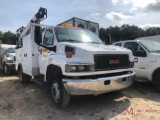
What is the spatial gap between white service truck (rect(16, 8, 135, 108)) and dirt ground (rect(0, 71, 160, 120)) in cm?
41

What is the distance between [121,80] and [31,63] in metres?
3.48

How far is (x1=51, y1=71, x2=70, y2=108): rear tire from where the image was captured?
4900mm

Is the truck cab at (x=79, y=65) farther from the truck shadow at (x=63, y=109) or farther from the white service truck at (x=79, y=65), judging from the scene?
the truck shadow at (x=63, y=109)

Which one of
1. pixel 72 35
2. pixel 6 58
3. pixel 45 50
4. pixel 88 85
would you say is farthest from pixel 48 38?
pixel 6 58

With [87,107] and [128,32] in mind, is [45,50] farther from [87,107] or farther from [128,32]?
[128,32]

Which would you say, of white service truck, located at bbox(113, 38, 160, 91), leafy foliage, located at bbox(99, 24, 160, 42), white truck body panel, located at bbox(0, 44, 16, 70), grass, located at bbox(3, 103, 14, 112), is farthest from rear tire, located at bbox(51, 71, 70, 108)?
leafy foliage, located at bbox(99, 24, 160, 42)

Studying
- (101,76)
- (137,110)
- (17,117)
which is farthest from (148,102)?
(17,117)

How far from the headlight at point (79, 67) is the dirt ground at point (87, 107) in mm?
1151

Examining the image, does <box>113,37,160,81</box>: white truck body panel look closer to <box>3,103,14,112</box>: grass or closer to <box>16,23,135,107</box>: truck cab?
<box>16,23,135,107</box>: truck cab

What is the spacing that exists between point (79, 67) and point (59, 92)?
100 cm

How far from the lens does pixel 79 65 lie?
4.53m

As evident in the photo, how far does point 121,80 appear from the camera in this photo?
506 cm

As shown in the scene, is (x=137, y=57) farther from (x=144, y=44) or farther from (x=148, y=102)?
(x=148, y=102)

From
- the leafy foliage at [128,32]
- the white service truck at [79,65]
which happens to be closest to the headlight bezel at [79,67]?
the white service truck at [79,65]
